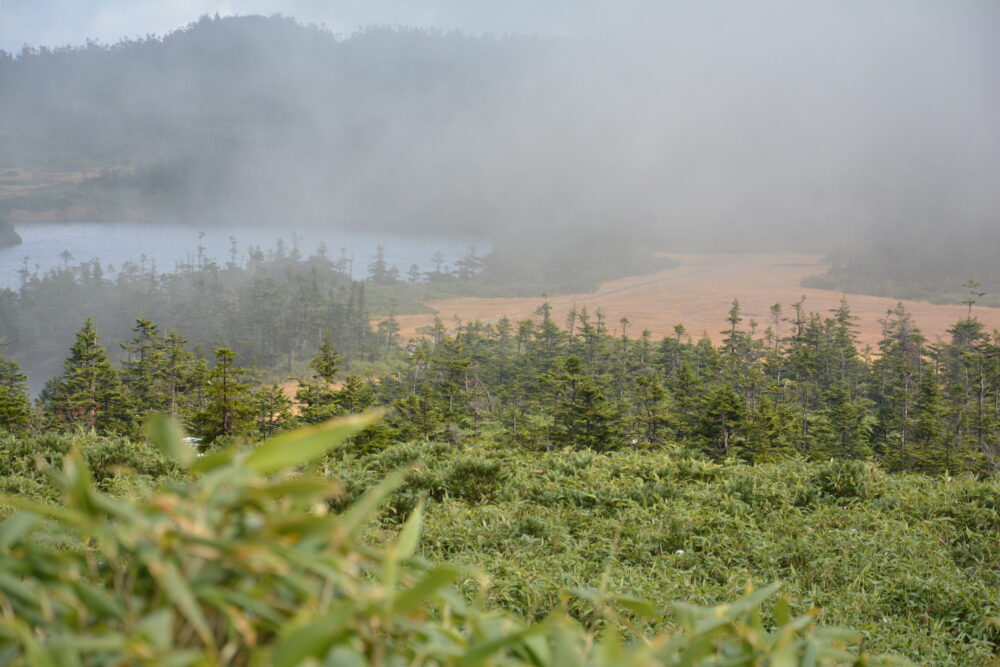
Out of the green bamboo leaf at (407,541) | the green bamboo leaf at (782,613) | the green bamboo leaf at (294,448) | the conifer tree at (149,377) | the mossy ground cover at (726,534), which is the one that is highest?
the green bamboo leaf at (294,448)

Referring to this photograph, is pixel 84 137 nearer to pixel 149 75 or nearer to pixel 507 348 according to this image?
pixel 149 75

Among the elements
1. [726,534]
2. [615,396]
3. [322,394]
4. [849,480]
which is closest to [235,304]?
[615,396]

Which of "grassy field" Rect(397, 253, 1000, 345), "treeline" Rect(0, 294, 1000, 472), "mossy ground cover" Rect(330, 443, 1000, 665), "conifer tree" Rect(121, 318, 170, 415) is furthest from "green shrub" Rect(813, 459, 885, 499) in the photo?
"grassy field" Rect(397, 253, 1000, 345)

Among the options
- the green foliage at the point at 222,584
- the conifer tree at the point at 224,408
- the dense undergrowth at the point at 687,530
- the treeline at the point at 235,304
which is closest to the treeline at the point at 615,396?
the conifer tree at the point at 224,408

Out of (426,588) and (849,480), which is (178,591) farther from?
(849,480)

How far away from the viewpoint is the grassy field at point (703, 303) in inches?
1272

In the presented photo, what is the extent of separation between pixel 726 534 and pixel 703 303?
3585 cm

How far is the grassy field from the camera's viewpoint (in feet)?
106

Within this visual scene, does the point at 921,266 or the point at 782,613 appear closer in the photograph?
the point at 782,613

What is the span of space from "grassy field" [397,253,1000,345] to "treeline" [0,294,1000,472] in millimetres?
7262

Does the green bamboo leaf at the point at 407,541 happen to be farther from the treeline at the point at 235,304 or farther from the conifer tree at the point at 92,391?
the treeline at the point at 235,304

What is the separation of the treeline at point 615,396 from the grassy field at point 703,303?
726 cm

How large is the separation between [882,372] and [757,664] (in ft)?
77.4

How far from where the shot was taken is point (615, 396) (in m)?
20.7
